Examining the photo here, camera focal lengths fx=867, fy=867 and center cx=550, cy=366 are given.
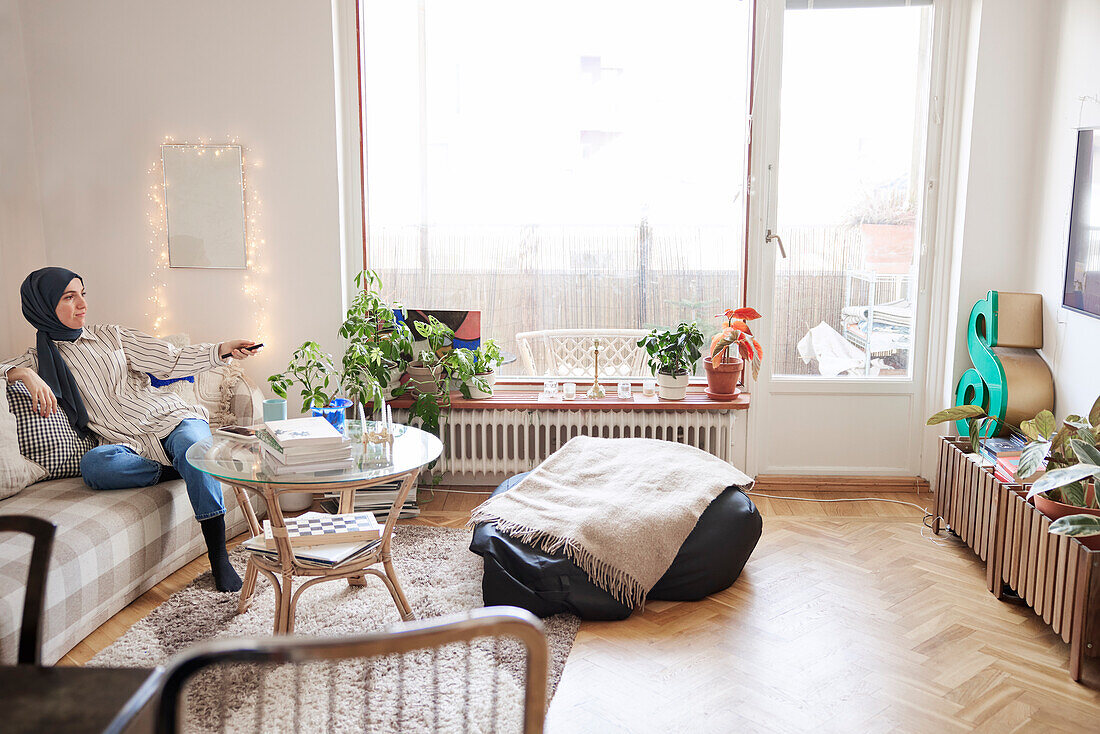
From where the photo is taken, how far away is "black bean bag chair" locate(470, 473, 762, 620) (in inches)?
109

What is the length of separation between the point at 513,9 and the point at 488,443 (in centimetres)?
203

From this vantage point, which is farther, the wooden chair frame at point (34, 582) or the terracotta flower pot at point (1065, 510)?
the terracotta flower pot at point (1065, 510)

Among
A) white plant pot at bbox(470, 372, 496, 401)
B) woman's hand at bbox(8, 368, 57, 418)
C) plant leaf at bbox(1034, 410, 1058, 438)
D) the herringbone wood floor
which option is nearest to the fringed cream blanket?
the herringbone wood floor

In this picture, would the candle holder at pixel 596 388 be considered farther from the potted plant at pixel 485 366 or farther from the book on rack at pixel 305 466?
the book on rack at pixel 305 466

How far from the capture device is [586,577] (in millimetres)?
2771

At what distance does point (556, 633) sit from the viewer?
2699 mm

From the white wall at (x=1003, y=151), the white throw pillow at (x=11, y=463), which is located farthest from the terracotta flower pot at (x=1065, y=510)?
the white throw pillow at (x=11, y=463)

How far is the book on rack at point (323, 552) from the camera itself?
2578 millimetres

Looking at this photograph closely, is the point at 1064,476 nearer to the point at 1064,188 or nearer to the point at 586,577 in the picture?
the point at 586,577

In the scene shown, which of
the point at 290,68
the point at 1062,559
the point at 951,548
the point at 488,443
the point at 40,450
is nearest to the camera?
→ the point at 1062,559

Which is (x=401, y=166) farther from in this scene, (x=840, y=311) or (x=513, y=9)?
(x=840, y=311)

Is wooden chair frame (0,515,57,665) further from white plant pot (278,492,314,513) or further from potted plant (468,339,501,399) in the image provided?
potted plant (468,339,501,399)

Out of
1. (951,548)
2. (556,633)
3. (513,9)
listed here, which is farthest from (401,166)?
(951,548)

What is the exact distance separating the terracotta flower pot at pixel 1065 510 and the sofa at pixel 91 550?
285 centimetres
